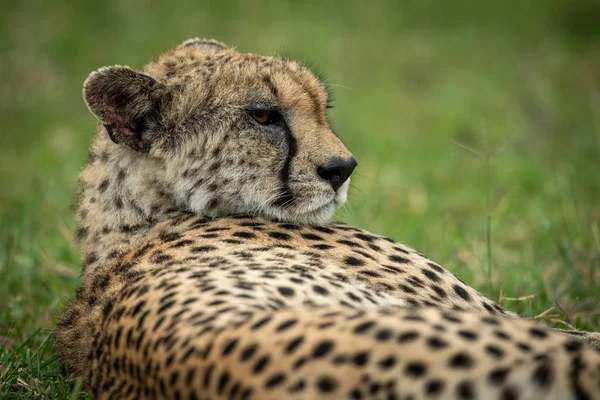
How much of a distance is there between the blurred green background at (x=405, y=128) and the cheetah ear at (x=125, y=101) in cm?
77

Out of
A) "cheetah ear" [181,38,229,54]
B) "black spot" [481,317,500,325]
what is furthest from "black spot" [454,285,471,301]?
"cheetah ear" [181,38,229,54]

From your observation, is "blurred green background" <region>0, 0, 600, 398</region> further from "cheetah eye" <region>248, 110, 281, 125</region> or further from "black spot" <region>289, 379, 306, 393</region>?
"black spot" <region>289, 379, 306, 393</region>

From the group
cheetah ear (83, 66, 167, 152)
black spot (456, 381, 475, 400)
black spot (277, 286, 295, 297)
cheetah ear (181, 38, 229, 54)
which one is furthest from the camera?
cheetah ear (181, 38, 229, 54)

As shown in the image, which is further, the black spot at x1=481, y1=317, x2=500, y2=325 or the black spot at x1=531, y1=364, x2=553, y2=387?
the black spot at x1=481, y1=317, x2=500, y2=325

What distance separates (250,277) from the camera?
2.21 m

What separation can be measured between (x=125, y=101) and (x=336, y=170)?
74 cm

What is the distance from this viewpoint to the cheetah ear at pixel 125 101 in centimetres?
284

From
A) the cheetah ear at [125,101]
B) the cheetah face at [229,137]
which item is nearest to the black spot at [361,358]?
the cheetah face at [229,137]

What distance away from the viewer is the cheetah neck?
114 inches

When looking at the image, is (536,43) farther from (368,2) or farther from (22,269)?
(22,269)

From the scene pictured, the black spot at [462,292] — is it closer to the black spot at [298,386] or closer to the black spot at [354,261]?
the black spot at [354,261]

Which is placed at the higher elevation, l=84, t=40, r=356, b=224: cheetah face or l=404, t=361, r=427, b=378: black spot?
l=84, t=40, r=356, b=224: cheetah face

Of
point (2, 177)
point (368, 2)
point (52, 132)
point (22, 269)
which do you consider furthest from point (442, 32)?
point (22, 269)

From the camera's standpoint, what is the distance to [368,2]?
33.1 ft
